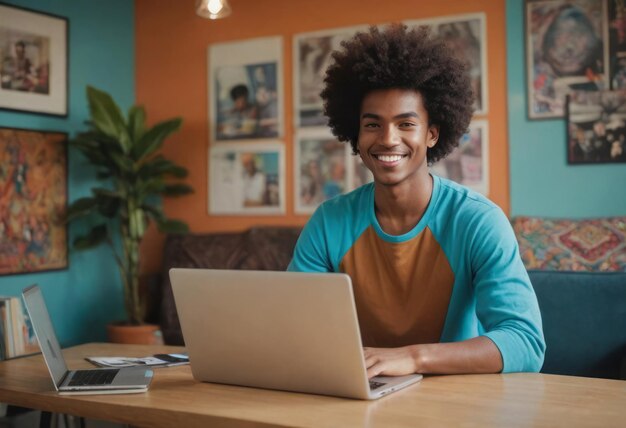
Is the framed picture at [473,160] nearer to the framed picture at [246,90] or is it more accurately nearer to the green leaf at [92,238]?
the framed picture at [246,90]

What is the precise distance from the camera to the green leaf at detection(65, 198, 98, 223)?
3983mm

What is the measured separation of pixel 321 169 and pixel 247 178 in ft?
1.67

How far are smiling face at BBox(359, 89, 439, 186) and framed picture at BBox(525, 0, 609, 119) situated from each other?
204cm

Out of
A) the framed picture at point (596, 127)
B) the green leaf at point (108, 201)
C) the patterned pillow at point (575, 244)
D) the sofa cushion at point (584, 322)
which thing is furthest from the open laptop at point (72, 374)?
the framed picture at point (596, 127)

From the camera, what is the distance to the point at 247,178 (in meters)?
4.43

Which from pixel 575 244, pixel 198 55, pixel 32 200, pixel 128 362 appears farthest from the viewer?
pixel 198 55

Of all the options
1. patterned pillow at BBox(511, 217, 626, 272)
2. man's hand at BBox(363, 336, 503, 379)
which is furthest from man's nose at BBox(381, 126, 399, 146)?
patterned pillow at BBox(511, 217, 626, 272)

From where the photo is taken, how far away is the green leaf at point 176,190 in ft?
14.5

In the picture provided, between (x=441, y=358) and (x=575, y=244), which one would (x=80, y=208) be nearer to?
(x=575, y=244)

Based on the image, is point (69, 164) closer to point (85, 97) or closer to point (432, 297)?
point (85, 97)

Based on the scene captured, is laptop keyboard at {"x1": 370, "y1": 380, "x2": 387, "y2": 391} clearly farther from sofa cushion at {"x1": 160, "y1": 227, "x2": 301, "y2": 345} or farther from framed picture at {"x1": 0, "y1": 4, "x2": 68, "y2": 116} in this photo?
framed picture at {"x1": 0, "y1": 4, "x2": 68, "y2": 116}

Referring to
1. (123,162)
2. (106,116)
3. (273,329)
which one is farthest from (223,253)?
(273,329)

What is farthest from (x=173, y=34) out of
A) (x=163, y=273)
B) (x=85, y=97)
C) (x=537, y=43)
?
(x=537, y=43)

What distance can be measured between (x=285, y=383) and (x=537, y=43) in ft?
9.53
